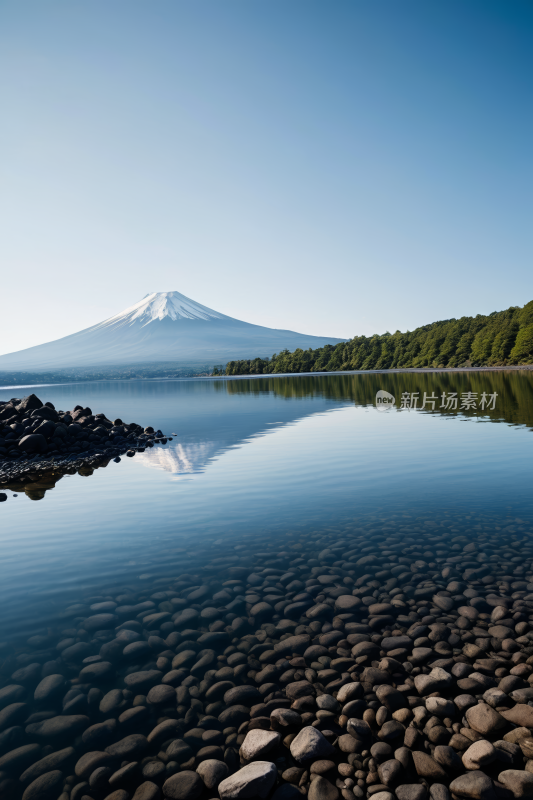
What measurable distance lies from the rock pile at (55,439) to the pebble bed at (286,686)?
18.2 meters

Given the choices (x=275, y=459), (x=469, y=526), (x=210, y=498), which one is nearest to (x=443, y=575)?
(x=469, y=526)

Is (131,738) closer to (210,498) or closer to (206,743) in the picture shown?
(206,743)

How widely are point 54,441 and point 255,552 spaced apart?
23.0m

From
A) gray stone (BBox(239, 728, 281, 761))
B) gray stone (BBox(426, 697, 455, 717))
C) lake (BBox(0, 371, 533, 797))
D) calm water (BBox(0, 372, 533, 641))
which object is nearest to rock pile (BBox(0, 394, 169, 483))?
calm water (BBox(0, 372, 533, 641))

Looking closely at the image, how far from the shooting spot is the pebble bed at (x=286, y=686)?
4828 millimetres

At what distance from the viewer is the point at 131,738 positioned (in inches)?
216

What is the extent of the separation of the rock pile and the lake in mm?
5144

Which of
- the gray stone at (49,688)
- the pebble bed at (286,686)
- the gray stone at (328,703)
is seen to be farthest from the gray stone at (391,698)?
the gray stone at (49,688)

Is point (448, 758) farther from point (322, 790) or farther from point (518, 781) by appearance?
point (322, 790)

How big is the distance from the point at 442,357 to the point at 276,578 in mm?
178409

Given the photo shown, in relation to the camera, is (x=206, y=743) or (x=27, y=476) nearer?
(x=206, y=743)

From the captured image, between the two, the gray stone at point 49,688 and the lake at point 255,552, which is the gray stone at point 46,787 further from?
the gray stone at point 49,688

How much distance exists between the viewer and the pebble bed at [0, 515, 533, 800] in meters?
4.83

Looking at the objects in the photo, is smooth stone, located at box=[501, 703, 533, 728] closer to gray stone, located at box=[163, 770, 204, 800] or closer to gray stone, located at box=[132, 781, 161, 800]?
gray stone, located at box=[163, 770, 204, 800]
